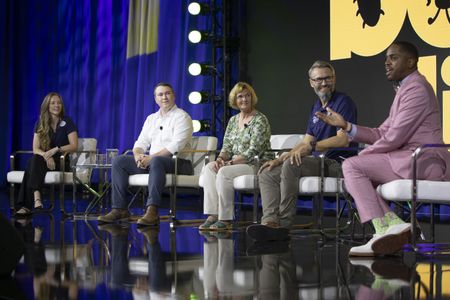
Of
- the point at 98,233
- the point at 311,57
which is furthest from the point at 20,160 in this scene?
the point at 98,233

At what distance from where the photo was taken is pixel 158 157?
5.43m

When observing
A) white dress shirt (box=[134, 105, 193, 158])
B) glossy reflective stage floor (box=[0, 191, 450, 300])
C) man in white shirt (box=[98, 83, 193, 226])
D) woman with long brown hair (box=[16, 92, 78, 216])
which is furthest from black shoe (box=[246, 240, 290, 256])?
woman with long brown hair (box=[16, 92, 78, 216])

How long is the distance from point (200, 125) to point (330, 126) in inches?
127

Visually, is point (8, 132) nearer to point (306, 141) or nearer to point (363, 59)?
point (363, 59)

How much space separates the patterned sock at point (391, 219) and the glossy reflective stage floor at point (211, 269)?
0.57ft

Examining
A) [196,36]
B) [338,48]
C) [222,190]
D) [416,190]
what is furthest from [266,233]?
[196,36]

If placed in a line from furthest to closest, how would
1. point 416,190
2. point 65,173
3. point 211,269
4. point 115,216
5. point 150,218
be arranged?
point 65,173 < point 115,216 < point 150,218 < point 416,190 < point 211,269

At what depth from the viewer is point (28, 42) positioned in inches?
446

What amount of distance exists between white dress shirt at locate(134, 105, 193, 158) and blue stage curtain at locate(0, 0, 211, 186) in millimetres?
2179

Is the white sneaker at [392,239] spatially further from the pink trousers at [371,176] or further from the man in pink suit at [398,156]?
the pink trousers at [371,176]

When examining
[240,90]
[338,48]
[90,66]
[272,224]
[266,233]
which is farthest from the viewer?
[90,66]

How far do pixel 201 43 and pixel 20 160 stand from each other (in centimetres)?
451

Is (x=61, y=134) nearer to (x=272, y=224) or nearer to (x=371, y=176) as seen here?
(x=272, y=224)

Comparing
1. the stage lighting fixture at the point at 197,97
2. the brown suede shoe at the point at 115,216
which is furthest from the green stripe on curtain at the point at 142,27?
the brown suede shoe at the point at 115,216
